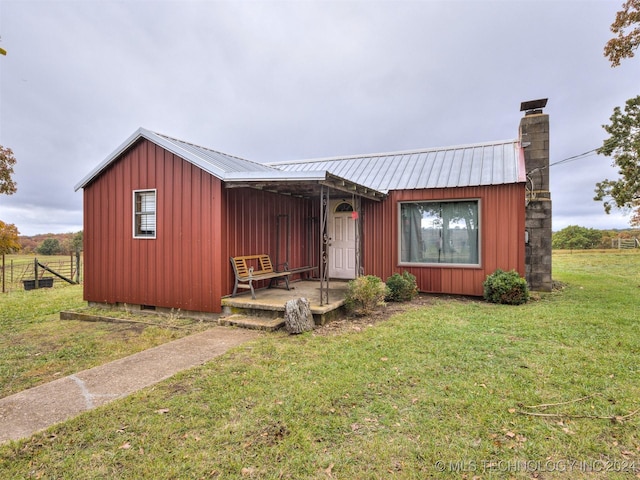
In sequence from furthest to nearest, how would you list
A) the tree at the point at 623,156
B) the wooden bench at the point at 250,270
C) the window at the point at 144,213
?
the tree at the point at 623,156 < the window at the point at 144,213 < the wooden bench at the point at 250,270

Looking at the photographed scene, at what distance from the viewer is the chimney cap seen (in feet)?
32.8

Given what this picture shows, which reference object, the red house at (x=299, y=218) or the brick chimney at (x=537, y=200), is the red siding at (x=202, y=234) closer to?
the red house at (x=299, y=218)

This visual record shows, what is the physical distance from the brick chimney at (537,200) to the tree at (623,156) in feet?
11.6

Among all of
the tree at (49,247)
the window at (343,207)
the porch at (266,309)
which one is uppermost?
the window at (343,207)

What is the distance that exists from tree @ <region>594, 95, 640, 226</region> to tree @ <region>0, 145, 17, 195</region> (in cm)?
2118

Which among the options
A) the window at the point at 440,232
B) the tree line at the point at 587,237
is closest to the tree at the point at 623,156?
the window at the point at 440,232

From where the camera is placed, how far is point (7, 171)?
40.0 feet

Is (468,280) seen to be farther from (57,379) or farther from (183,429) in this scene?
(57,379)

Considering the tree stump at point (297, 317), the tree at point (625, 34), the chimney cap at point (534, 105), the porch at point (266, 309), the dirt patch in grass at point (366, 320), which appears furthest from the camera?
the chimney cap at point (534, 105)

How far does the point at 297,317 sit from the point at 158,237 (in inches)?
150

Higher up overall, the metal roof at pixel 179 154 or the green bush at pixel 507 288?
the metal roof at pixel 179 154

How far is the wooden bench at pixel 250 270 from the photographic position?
22.8 feet

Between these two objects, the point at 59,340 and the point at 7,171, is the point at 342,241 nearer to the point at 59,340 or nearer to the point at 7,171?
the point at 59,340

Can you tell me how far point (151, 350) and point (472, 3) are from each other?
1233 cm
